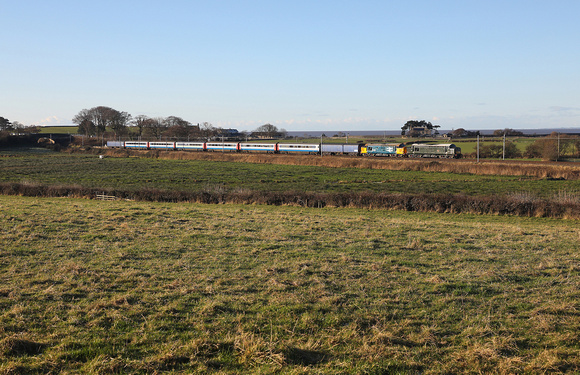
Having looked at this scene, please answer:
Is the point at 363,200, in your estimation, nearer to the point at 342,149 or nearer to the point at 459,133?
the point at 342,149

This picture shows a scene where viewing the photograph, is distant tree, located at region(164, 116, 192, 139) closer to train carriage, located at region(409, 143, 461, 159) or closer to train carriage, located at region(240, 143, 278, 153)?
train carriage, located at region(240, 143, 278, 153)

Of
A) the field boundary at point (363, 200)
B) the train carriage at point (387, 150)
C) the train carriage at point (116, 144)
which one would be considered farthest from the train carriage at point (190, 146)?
the field boundary at point (363, 200)

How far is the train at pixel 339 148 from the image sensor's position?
74000 mm

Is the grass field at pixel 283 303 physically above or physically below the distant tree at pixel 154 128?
below

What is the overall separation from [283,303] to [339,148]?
252ft

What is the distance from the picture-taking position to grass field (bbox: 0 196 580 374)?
253 inches

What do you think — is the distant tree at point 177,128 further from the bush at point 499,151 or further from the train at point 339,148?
the bush at point 499,151

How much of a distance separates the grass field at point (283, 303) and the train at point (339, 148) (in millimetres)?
60296

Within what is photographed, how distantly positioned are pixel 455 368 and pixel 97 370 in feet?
16.2

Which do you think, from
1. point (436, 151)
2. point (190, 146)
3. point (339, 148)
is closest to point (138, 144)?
point (190, 146)

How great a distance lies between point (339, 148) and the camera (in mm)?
84125

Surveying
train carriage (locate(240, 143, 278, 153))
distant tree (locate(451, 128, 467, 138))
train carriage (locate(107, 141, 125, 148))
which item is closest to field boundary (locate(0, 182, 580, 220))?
train carriage (locate(240, 143, 278, 153))

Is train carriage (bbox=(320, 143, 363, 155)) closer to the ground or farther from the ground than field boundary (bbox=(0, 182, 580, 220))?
farther from the ground

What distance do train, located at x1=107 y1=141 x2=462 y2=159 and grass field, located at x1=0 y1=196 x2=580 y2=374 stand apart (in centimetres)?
6030
